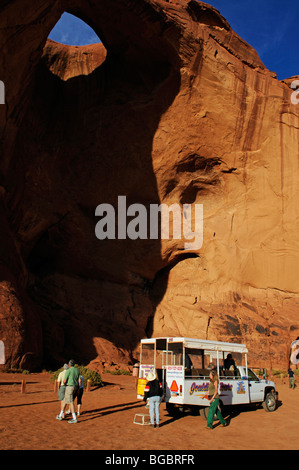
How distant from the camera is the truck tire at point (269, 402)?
1193 cm

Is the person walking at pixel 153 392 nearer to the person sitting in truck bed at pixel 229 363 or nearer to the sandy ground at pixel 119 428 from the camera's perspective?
the sandy ground at pixel 119 428

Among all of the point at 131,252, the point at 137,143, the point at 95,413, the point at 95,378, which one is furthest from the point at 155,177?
the point at 95,413

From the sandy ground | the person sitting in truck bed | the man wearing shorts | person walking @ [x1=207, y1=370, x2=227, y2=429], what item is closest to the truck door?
the sandy ground

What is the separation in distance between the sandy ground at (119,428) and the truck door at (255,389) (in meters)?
0.44

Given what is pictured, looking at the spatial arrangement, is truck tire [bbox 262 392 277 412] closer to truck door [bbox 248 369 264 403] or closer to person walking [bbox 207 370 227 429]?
truck door [bbox 248 369 264 403]

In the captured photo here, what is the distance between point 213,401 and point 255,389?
3550 mm

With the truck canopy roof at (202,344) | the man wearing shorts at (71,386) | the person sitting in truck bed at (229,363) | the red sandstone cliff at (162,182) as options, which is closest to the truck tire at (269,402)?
the truck canopy roof at (202,344)

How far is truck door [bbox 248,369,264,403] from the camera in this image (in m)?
11.5

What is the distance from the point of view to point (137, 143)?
84.4 feet

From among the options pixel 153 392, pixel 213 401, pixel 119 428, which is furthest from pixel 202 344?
pixel 119 428

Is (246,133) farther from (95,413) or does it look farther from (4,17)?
(95,413)

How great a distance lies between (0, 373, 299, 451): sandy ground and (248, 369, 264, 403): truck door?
436mm

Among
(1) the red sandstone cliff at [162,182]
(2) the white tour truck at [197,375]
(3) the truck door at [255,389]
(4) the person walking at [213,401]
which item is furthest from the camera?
(1) the red sandstone cliff at [162,182]

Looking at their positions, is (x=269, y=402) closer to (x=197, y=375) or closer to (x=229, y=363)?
(x=229, y=363)
